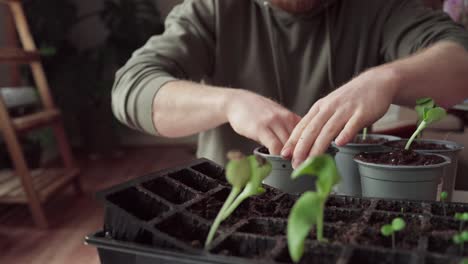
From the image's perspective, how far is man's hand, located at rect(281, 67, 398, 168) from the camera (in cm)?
55

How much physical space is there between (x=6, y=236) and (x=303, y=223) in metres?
1.88

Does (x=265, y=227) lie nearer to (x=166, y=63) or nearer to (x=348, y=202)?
(x=348, y=202)

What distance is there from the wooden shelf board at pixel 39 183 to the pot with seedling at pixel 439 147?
5.72 feet

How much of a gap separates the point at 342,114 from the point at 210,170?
20 cm

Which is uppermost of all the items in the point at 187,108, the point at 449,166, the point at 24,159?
the point at 187,108

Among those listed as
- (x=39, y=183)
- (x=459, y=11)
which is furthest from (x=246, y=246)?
(x=39, y=183)

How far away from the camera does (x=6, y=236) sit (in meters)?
1.84

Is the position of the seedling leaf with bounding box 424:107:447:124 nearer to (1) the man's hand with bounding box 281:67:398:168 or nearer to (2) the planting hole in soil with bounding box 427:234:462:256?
(1) the man's hand with bounding box 281:67:398:168

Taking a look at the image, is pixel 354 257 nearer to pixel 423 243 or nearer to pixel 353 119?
pixel 423 243

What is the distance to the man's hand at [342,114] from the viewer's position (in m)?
0.55

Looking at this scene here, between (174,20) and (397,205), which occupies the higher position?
(174,20)

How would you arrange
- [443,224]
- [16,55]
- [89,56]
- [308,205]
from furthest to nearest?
1. [89,56]
2. [16,55]
3. [443,224]
4. [308,205]

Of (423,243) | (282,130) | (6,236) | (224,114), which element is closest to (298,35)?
(224,114)

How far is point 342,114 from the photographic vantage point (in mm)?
594
